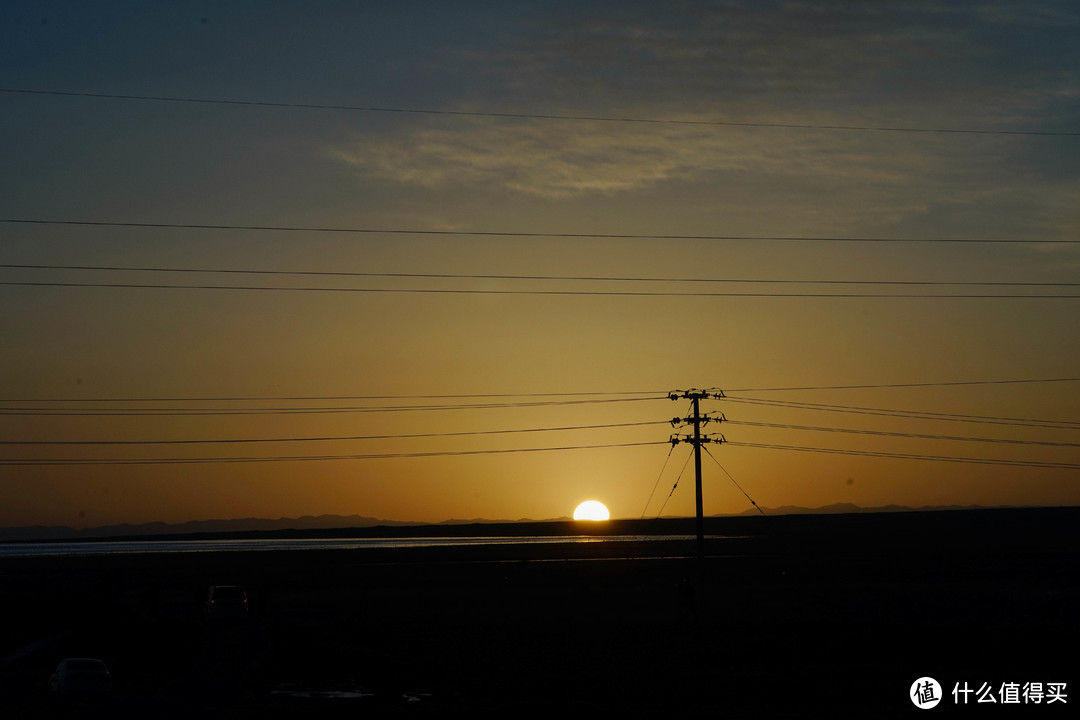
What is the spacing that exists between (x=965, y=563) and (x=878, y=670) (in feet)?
279

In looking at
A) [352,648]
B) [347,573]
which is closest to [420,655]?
[352,648]

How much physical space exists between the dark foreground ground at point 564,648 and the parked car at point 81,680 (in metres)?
0.53

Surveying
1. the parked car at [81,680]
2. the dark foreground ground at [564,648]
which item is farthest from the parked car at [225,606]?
the parked car at [81,680]

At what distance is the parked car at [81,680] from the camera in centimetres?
3216

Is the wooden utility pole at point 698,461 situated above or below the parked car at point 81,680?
above

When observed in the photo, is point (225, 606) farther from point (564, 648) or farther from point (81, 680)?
point (81, 680)

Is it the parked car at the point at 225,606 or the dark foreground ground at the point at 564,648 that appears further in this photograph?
the parked car at the point at 225,606

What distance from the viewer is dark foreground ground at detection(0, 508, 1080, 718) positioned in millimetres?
32594

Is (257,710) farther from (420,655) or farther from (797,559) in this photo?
(797,559)

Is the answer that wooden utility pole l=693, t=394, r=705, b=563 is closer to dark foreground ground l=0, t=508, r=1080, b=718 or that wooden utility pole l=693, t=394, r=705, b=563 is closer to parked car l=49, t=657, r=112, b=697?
dark foreground ground l=0, t=508, r=1080, b=718

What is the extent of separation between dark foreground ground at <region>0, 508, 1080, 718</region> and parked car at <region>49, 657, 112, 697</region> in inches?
20.9

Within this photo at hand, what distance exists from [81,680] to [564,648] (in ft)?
66.7

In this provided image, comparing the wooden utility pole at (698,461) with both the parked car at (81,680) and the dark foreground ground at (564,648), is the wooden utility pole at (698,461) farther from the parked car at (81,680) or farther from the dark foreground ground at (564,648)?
the parked car at (81,680)

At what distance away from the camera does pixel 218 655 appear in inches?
1788
